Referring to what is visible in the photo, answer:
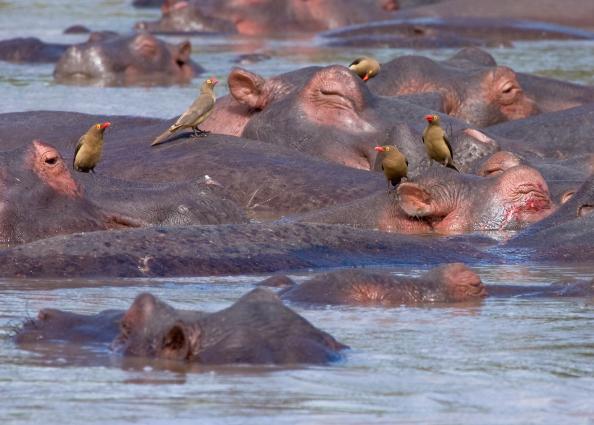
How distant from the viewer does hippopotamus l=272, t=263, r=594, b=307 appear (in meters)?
6.02

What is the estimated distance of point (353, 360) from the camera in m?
4.99

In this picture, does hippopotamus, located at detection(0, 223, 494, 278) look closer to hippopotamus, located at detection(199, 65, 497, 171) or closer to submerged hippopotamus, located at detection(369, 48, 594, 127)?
hippopotamus, located at detection(199, 65, 497, 171)

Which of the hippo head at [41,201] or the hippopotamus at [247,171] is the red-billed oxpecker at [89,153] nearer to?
the hippopotamus at [247,171]

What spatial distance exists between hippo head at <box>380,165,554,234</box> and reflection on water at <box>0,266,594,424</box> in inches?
106

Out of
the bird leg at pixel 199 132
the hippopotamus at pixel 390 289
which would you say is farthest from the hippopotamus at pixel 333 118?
the hippopotamus at pixel 390 289

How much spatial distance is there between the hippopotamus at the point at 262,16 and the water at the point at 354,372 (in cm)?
1686

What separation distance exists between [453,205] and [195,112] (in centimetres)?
242

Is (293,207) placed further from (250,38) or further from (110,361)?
(250,38)

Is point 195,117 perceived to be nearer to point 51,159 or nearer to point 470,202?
point 470,202

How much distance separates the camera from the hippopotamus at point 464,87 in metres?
12.8

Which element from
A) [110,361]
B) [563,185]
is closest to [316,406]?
[110,361]

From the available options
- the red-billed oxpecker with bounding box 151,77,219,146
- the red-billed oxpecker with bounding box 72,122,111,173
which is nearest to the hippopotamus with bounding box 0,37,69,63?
the red-billed oxpecker with bounding box 151,77,219,146

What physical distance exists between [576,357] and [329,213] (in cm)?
370

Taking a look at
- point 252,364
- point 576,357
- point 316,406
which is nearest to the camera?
point 316,406
